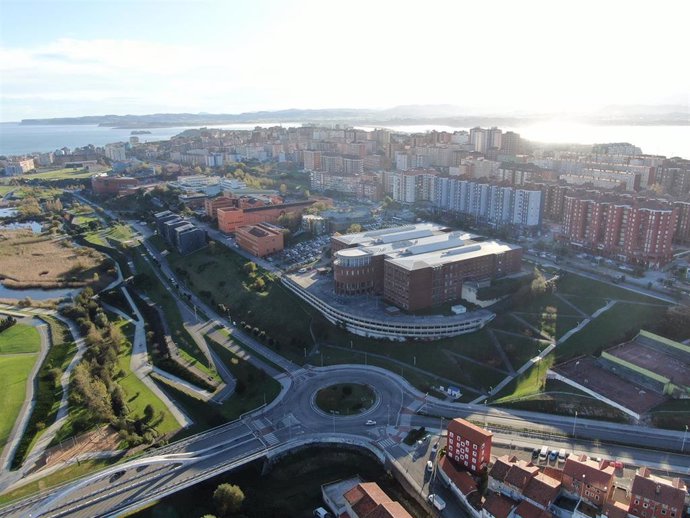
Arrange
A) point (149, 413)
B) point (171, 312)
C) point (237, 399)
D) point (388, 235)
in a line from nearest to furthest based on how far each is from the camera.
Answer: point (149, 413)
point (237, 399)
point (171, 312)
point (388, 235)

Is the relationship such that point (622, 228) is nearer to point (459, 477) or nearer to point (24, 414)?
point (459, 477)

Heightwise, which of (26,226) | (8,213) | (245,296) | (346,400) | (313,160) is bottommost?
(346,400)

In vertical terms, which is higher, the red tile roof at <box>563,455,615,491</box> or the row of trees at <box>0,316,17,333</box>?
the red tile roof at <box>563,455,615,491</box>

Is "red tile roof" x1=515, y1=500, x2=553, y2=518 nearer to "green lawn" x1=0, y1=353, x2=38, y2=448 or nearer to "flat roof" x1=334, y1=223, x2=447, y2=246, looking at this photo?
"green lawn" x1=0, y1=353, x2=38, y2=448

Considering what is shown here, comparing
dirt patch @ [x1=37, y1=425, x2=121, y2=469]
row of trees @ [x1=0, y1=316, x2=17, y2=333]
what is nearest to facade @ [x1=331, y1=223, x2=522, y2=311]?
dirt patch @ [x1=37, y1=425, x2=121, y2=469]

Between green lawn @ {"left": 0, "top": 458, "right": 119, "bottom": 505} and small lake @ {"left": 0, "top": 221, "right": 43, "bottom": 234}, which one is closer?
green lawn @ {"left": 0, "top": 458, "right": 119, "bottom": 505}

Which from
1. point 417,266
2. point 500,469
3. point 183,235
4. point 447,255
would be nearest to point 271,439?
point 500,469

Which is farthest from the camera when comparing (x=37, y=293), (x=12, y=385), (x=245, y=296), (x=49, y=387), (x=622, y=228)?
(x=37, y=293)
